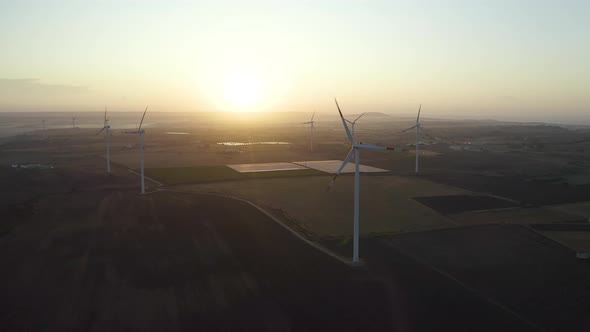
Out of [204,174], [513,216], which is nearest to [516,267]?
[513,216]

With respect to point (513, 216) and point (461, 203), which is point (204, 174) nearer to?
point (461, 203)

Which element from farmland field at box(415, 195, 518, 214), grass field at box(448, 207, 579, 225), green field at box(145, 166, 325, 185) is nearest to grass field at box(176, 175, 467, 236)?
farmland field at box(415, 195, 518, 214)

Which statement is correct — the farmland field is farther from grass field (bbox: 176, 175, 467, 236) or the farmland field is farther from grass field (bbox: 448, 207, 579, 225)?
grass field (bbox: 448, 207, 579, 225)

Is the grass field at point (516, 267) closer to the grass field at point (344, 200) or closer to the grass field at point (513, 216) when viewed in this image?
the grass field at point (513, 216)

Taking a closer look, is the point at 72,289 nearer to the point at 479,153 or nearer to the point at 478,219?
the point at 478,219

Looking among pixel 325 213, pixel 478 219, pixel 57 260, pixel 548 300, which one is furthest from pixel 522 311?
pixel 57 260

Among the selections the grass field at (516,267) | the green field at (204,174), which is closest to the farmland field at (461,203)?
the grass field at (516,267)

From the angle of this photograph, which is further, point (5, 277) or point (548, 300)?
point (5, 277)
